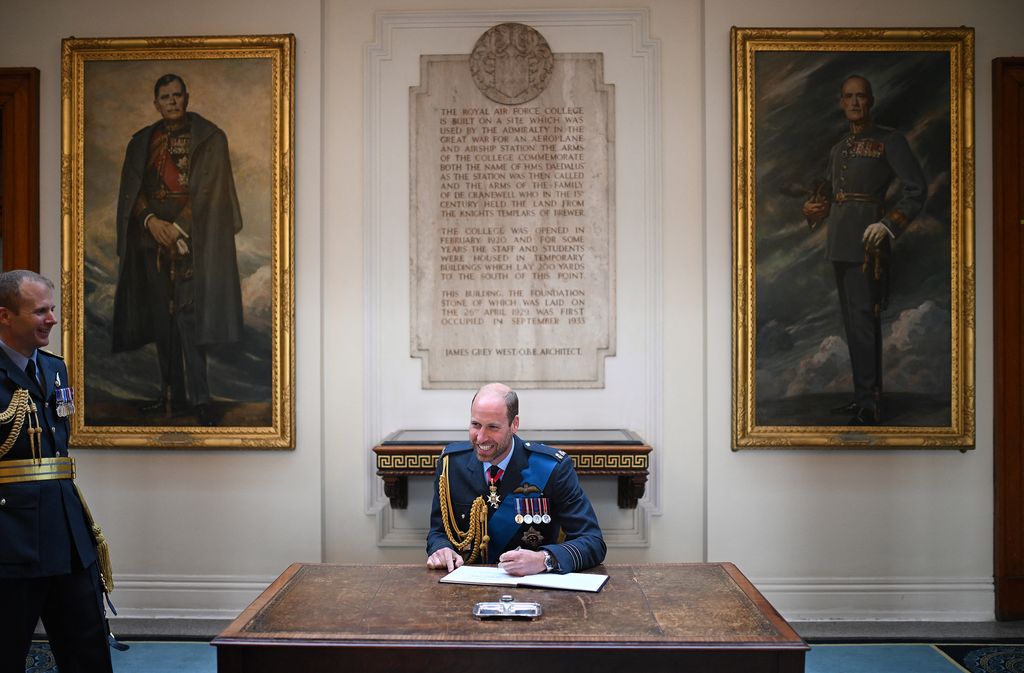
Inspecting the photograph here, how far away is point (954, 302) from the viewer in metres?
4.73

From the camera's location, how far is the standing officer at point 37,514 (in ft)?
9.75

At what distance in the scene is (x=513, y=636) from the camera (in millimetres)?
2352

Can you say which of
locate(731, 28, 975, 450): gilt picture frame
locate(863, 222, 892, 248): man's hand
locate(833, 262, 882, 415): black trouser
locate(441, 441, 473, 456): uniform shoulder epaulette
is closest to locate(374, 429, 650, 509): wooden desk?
locate(731, 28, 975, 450): gilt picture frame

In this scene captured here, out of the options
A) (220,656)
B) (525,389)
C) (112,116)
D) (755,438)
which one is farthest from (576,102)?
(220,656)

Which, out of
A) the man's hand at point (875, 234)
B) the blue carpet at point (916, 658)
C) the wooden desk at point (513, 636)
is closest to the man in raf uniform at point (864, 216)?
the man's hand at point (875, 234)

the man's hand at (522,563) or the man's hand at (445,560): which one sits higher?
the man's hand at (522,563)

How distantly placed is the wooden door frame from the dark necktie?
6.68 ft

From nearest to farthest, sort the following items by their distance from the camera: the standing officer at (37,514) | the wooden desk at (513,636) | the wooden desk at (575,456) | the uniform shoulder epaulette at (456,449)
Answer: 1. the wooden desk at (513,636)
2. the standing officer at (37,514)
3. the uniform shoulder epaulette at (456,449)
4. the wooden desk at (575,456)

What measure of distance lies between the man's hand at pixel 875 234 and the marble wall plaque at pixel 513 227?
1.39 m

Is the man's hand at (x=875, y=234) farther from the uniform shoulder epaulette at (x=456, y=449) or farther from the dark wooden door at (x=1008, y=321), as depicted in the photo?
the uniform shoulder epaulette at (x=456, y=449)

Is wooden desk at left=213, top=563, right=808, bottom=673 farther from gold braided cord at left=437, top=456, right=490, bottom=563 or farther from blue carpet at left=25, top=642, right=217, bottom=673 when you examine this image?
blue carpet at left=25, top=642, right=217, bottom=673

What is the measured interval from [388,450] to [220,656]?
206 centimetres

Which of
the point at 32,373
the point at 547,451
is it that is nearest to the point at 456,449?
the point at 547,451

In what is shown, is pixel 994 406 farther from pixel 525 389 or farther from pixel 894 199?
pixel 525 389
